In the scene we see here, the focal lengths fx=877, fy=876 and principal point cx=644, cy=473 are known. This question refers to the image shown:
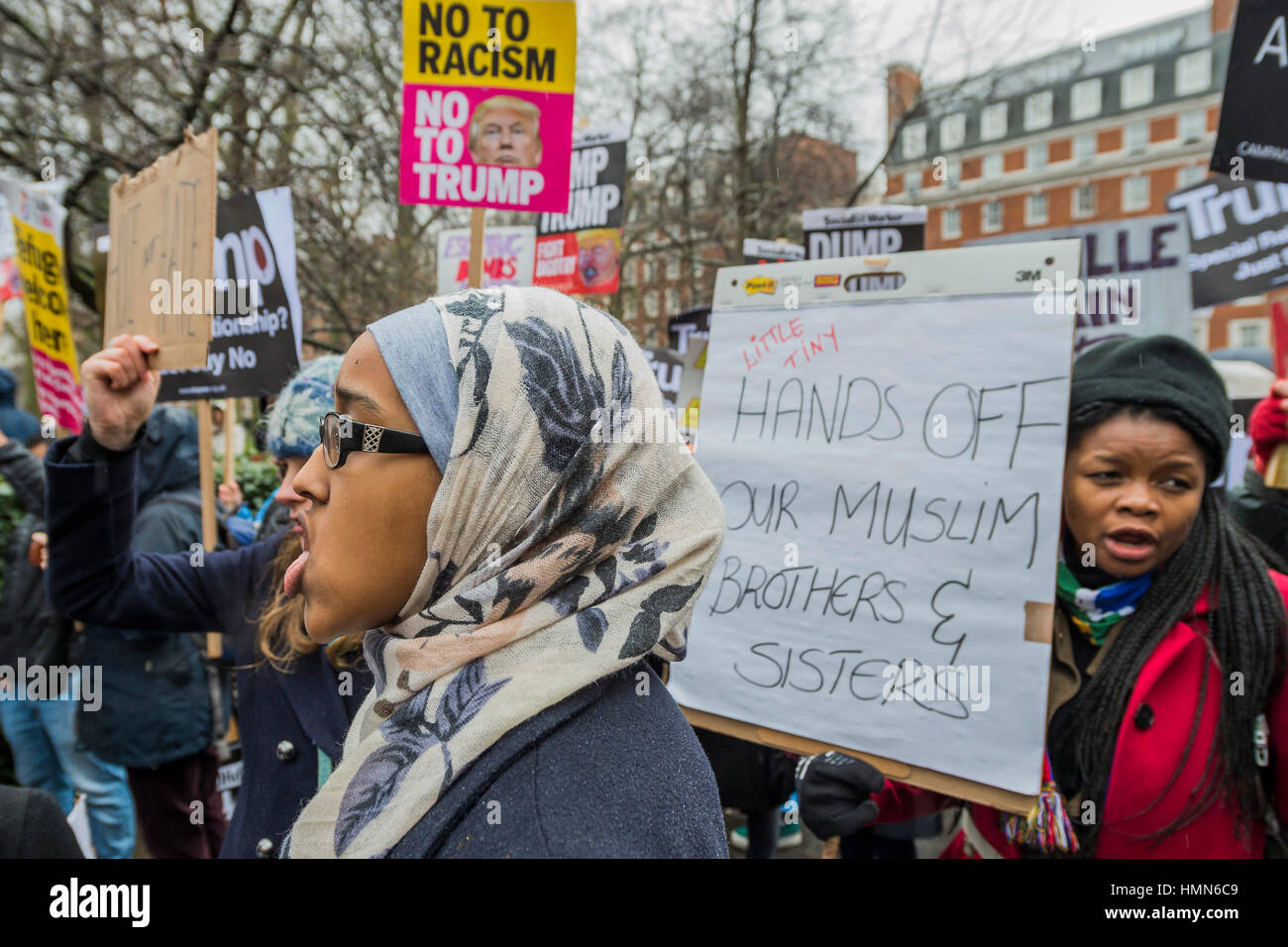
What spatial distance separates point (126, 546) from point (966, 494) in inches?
76.3

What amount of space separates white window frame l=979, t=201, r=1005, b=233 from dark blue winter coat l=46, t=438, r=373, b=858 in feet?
157

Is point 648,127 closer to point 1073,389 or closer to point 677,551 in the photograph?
point 1073,389

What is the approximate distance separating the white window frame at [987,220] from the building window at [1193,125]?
27.5 feet

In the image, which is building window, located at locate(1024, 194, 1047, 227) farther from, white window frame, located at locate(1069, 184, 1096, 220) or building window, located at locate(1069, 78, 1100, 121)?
building window, located at locate(1069, 78, 1100, 121)

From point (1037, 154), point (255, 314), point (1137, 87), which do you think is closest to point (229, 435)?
point (255, 314)

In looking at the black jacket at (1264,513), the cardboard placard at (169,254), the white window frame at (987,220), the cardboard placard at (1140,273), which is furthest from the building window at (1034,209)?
the cardboard placard at (169,254)

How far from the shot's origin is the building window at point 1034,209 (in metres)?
44.0

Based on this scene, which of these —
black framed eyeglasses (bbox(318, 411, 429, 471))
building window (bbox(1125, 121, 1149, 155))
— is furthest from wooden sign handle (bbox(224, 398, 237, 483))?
building window (bbox(1125, 121, 1149, 155))

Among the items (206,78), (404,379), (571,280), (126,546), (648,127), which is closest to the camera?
(404,379)

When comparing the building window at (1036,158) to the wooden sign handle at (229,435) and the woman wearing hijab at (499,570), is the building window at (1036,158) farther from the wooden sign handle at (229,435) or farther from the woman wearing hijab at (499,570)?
the woman wearing hijab at (499,570)

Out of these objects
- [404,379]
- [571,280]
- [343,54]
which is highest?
[343,54]

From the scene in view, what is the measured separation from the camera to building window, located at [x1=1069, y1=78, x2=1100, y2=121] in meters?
44.6

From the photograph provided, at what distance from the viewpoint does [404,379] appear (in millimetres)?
1144
